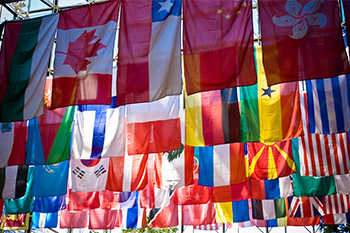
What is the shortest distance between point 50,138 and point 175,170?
385 centimetres

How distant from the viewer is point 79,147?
12.1 metres

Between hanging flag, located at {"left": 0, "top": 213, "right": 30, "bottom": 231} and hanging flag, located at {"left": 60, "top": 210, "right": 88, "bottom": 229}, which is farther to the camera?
hanging flag, located at {"left": 0, "top": 213, "right": 30, "bottom": 231}

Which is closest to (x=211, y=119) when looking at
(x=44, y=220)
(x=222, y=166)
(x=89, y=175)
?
(x=222, y=166)

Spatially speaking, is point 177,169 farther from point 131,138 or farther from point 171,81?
point 171,81

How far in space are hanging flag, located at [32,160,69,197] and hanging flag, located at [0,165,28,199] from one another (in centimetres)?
40

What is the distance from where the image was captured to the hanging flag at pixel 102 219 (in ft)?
57.6

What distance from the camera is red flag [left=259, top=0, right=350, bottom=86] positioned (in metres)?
9.09

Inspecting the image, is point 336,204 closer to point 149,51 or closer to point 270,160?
point 270,160

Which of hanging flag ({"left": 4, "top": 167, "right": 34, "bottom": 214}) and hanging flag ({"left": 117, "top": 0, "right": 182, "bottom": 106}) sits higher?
hanging flag ({"left": 117, "top": 0, "right": 182, "bottom": 106})

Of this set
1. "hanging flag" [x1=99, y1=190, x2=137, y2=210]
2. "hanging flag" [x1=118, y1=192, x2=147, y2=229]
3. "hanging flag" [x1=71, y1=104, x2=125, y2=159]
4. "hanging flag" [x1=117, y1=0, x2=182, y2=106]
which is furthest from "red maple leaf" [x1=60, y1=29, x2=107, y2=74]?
"hanging flag" [x1=118, y1=192, x2=147, y2=229]

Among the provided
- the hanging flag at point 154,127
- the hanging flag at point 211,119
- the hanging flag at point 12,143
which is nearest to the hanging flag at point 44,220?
the hanging flag at point 12,143

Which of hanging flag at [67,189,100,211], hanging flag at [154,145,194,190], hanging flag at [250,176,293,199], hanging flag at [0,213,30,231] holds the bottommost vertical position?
hanging flag at [0,213,30,231]

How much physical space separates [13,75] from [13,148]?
219 centimetres

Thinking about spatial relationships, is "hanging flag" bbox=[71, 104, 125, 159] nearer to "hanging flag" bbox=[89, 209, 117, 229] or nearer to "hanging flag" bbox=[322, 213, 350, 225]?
"hanging flag" bbox=[89, 209, 117, 229]
